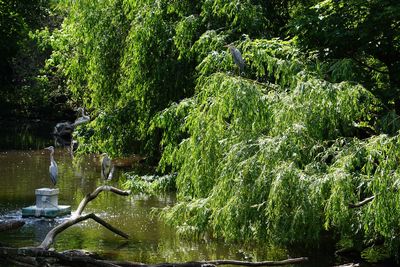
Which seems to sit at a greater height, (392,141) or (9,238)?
(392,141)

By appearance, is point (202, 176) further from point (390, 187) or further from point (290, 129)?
point (390, 187)

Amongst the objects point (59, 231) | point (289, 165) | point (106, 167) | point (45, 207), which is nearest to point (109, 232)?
point (45, 207)

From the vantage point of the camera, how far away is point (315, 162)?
10.3m

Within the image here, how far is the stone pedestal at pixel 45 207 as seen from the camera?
1284 cm

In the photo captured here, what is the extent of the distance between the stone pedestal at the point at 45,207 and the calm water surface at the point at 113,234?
135 mm

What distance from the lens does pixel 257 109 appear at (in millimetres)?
11047

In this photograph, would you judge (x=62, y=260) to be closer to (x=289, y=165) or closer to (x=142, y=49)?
(x=289, y=165)

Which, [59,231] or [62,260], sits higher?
[59,231]

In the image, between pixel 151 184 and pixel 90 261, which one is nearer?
pixel 90 261

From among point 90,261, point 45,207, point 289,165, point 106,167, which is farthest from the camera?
point 106,167

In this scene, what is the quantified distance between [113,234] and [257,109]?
303 cm

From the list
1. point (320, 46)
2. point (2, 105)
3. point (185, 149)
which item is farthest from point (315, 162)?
point (2, 105)

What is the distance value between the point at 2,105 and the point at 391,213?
31432 millimetres

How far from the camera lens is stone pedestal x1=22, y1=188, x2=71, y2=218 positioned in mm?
12836
